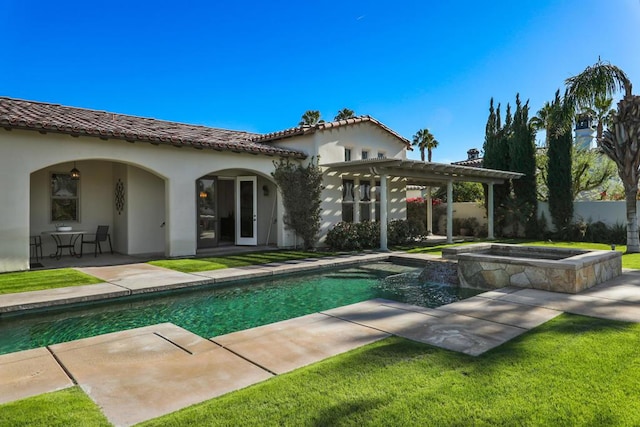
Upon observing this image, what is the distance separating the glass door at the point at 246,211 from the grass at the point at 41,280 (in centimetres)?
708

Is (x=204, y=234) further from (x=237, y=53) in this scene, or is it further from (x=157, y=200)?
(x=237, y=53)

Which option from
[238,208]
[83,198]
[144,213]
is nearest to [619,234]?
[238,208]

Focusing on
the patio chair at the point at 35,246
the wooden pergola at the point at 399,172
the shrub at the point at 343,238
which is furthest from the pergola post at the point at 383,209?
the patio chair at the point at 35,246

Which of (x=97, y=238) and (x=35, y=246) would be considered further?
(x=97, y=238)

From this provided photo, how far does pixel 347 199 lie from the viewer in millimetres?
17469

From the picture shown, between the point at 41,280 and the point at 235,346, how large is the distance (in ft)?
21.6

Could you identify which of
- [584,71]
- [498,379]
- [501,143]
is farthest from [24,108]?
[501,143]

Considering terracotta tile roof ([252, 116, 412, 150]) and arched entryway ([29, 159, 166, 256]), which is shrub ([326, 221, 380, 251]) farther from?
arched entryway ([29, 159, 166, 256])

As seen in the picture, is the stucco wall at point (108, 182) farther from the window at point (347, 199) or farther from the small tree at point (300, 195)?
the window at point (347, 199)

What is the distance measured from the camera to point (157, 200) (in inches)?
579

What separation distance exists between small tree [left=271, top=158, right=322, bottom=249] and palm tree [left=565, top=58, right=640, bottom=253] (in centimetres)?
1045

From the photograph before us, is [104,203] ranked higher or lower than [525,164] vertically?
lower

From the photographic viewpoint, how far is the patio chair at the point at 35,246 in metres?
12.3

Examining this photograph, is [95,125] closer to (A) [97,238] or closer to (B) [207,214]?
(A) [97,238]
